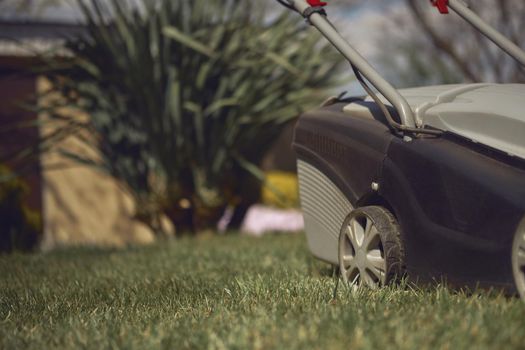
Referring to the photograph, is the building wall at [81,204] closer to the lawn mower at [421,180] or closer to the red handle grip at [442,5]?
the lawn mower at [421,180]

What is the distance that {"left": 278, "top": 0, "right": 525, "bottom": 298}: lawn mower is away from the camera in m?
2.59

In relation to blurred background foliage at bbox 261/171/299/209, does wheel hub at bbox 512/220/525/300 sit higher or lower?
higher

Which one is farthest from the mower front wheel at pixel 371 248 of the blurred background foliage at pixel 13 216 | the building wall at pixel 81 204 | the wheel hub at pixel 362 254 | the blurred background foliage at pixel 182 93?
the building wall at pixel 81 204

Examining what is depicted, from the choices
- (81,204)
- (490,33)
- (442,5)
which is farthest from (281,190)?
(490,33)

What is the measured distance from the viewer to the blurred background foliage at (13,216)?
21.0 ft

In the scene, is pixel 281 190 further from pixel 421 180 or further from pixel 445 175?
pixel 445 175

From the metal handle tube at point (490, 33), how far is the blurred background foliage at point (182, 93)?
8.91ft

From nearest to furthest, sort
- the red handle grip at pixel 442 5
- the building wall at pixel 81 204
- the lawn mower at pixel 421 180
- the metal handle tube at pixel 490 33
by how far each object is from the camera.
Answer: the lawn mower at pixel 421 180 → the metal handle tube at pixel 490 33 → the red handle grip at pixel 442 5 → the building wall at pixel 81 204

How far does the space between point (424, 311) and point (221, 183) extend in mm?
4217

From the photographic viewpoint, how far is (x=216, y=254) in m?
5.00

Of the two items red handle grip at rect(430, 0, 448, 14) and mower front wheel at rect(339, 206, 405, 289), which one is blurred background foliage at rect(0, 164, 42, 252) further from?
red handle grip at rect(430, 0, 448, 14)

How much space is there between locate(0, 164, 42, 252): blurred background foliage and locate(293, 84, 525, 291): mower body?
12.4 feet

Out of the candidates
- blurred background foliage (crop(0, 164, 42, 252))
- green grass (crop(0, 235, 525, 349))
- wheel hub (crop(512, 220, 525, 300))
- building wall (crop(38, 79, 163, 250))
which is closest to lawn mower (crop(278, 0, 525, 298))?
wheel hub (crop(512, 220, 525, 300))

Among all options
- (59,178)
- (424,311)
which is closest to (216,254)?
(424,311)
